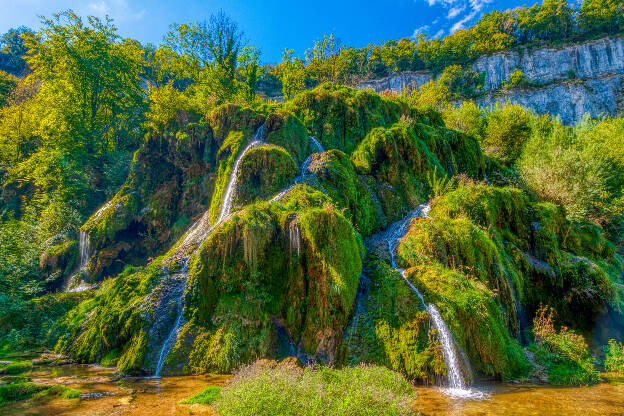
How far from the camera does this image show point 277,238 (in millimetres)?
9820

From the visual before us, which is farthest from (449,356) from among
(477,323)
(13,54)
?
(13,54)

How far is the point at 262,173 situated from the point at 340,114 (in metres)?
8.34

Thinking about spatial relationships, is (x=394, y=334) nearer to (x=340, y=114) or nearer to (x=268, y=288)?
(x=268, y=288)

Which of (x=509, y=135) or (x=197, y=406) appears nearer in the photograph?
(x=197, y=406)

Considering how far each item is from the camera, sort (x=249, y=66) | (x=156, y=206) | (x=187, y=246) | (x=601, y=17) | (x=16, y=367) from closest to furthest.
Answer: (x=16, y=367) < (x=187, y=246) < (x=156, y=206) < (x=249, y=66) < (x=601, y=17)

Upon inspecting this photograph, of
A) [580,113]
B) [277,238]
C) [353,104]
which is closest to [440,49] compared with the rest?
[580,113]

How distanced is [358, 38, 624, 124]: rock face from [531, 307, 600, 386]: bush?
44290 mm

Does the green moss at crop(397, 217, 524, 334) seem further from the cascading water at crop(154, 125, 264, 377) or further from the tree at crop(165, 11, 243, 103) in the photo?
the tree at crop(165, 11, 243, 103)

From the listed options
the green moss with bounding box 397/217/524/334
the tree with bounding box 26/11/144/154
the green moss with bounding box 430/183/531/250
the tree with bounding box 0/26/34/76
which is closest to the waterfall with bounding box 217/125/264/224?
the green moss with bounding box 397/217/524/334

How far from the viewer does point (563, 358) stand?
26.7ft

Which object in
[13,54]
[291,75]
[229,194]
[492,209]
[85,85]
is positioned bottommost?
[492,209]

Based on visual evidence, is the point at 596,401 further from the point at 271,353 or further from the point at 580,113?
the point at 580,113

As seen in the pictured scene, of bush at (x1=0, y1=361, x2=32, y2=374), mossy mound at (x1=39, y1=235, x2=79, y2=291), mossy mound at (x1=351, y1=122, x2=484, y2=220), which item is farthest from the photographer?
mossy mound at (x1=39, y1=235, x2=79, y2=291)

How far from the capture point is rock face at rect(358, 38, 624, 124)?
163 feet
